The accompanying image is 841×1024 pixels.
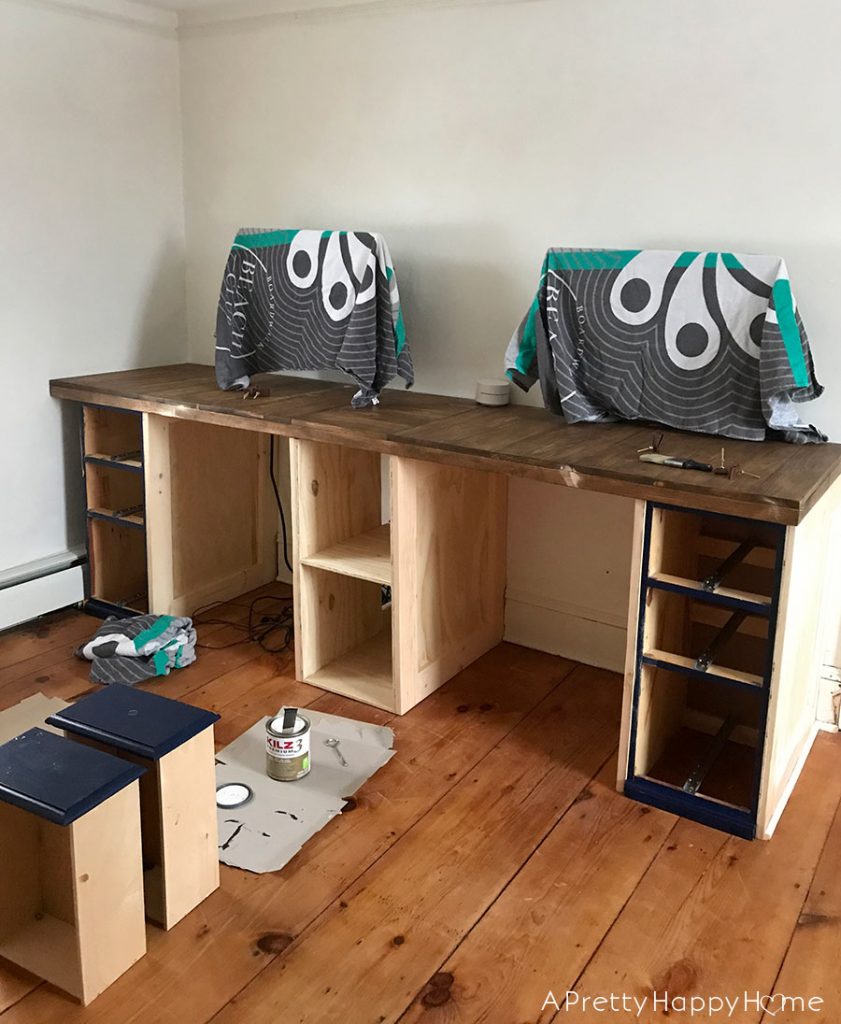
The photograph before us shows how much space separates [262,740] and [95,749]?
2.56 ft

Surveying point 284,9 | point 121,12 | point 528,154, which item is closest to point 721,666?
point 528,154

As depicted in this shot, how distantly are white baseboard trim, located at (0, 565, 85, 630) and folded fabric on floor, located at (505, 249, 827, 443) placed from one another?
172 centimetres

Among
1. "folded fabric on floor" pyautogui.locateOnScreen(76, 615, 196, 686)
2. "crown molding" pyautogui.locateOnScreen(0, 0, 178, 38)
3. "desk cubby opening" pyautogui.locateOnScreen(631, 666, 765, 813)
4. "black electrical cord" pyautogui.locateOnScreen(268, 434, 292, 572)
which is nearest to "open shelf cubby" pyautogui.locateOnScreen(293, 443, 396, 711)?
"folded fabric on floor" pyautogui.locateOnScreen(76, 615, 196, 686)

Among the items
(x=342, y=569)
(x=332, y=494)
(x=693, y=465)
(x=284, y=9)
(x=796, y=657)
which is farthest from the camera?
(x=284, y=9)

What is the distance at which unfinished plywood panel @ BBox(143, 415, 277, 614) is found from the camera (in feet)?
10.5

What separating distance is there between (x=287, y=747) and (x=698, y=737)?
1.11 metres

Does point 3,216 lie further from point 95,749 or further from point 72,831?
point 72,831

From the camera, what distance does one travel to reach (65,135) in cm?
319

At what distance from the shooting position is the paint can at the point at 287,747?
236 cm

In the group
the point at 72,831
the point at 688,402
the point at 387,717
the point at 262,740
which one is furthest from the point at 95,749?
the point at 688,402

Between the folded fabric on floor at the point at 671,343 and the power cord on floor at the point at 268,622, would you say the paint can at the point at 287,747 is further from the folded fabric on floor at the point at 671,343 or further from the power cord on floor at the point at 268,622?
the folded fabric on floor at the point at 671,343

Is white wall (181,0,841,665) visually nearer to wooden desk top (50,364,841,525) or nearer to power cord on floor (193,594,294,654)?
wooden desk top (50,364,841,525)

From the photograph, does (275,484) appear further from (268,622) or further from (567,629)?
(567,629)

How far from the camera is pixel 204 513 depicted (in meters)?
3.42
